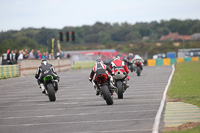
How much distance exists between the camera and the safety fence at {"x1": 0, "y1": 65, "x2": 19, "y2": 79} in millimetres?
37156

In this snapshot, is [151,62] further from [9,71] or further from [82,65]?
[9,71]

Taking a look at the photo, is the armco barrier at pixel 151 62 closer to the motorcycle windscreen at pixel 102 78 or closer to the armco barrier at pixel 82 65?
the armco barrier at pixel 82 65

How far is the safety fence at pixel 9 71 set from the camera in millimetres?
37156

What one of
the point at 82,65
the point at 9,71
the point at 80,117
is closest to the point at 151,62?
the point at 82,65

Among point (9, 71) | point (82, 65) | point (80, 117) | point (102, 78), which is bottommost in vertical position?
point (82, 65)

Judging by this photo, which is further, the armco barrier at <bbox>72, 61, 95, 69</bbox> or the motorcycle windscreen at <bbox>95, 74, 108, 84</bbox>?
the armco barrier at <bbox>72, 61, 95, 69</bbox>

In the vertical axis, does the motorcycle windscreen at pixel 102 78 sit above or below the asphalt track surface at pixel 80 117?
above

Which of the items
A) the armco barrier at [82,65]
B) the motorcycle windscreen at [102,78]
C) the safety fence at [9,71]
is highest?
the motorcycle windscreen at [102,78]

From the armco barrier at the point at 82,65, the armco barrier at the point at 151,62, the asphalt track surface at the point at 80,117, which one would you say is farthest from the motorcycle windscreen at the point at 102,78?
the armco barrier at the point at 151,62

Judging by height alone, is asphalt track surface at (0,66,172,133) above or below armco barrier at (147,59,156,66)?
above

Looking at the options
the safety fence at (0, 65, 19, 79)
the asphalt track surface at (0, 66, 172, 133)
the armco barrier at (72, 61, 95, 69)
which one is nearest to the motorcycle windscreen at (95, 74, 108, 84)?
the asphalt track surface at (0, 66, 172, 133)

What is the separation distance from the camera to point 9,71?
126ft

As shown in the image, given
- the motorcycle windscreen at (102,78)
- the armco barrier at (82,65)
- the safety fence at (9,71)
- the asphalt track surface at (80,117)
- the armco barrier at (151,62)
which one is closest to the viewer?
the asphalt track surface at (80,117)

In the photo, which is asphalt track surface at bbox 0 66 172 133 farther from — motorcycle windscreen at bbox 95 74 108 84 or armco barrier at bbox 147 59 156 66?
armco barrier at bbox 147 59 156 66
